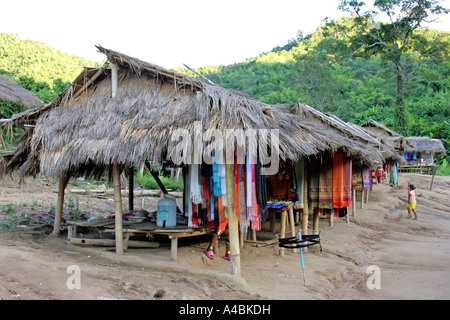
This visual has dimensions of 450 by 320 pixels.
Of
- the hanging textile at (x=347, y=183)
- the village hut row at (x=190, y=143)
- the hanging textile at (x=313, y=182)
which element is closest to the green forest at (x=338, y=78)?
the village hut row at (x=190, y=143)

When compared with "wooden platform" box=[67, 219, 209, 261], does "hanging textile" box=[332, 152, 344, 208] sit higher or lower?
higher

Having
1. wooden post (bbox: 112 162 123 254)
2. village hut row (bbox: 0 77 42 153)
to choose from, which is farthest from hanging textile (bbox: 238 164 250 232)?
village hut row (bbox: 0 77 42 153)

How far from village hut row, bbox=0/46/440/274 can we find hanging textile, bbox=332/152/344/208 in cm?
2

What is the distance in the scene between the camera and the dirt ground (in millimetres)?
4848

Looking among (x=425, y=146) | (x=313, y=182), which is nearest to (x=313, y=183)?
(x=313, y=182)

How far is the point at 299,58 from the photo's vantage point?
3497cm

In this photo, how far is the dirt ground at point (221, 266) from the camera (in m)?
4.85

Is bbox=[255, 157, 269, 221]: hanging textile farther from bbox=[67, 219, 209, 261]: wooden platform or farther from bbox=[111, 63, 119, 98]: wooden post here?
bbox=[111, 63, 119, 98]: wooden post

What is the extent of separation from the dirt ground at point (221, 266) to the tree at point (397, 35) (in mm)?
19728

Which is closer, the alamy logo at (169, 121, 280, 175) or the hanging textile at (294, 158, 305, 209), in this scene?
the alamy logo at (169, 121, 280, 175)

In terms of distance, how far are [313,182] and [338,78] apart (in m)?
32.4

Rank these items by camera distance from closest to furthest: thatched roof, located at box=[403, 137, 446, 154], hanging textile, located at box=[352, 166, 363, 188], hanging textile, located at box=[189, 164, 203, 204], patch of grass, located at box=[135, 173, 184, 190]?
1. hanging textile, located at box=[189, 164, 203, 204]
2. hanging textile, located at box=[352, 166, 363, 188]
3. patch of grass, located at box=[135, 173, 184, 190]
4. thatched roof, located at box=[403, 137, 446, 154]

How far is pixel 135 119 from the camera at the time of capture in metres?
6.67

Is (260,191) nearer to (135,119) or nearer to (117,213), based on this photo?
(135,119)
